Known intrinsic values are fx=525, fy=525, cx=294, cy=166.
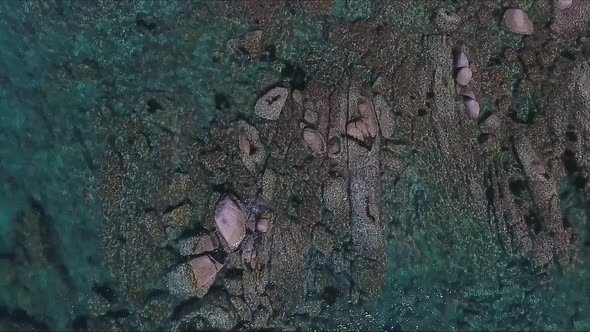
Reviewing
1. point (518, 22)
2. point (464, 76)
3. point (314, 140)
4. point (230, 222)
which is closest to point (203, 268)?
point (230, 222)

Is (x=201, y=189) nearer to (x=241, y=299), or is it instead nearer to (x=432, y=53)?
(x=241, y=299)

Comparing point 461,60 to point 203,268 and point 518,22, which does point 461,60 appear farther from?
point 203,268

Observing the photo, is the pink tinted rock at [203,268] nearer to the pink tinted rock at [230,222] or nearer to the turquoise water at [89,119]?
the pink tinted rock at [230,222]

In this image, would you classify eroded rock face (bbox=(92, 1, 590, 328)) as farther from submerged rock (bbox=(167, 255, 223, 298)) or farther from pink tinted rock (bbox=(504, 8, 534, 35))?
pink tinted rock (bbox=(504, 8, 534, 35))

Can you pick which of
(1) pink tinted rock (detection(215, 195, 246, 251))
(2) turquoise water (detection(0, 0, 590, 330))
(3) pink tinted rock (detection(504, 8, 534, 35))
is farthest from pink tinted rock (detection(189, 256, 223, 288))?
(3) pink tinted rock (detection(504, 8, 534, 35))

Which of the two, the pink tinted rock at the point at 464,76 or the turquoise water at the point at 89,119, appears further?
the turquoise water at the point at 89,119

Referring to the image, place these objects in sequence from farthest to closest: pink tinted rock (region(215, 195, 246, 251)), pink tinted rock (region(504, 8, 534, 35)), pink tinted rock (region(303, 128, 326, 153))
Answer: pink tinted rock (region(504, 8, 534, 35))
pink tinted rock (region(303, 128, 326, 153))
pink tinted rock (region(215, 195, 246, 251))

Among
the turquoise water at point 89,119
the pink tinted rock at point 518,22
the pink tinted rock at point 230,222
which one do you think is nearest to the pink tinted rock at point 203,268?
the pink tinted rock at point 230,222
